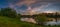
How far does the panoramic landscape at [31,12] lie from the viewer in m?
7.25

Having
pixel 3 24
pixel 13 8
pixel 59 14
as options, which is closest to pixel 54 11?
pixel 59 14

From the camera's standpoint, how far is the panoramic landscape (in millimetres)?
7254

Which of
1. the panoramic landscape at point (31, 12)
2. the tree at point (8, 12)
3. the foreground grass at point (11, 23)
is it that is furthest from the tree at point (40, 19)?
the tree at point (8, 12)

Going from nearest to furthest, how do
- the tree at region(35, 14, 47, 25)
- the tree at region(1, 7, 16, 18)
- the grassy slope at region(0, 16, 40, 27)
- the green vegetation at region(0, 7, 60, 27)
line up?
the grassy slope at region(0, 16, 40, 27) → the green vegetation at region(0, 7, 60, 27) → the tree at region(1, 7, 16, 18) → the tree at region(35, 14, 47, 25)

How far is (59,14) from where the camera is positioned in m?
7.56

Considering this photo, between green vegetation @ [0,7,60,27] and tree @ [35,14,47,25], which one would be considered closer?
green vegetation @ [0,7,60,27]

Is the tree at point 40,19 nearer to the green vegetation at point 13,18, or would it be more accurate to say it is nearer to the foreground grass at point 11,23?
the green vegetation at point 13,18

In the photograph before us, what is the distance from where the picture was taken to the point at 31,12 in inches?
297

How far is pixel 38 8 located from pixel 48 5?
0.53 meters

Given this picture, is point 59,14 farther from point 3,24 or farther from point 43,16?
point 3,24

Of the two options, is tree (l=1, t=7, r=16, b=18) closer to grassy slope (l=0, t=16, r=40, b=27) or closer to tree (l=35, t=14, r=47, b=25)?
grassy slope (l=0, t=16, r=40, b=27)

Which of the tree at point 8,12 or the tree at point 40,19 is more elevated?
the tree at point 8,12

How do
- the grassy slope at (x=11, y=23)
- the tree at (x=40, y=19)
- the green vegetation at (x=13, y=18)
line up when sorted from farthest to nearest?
the tree at (x=40, y=19), the green vegetation at (x=13, y=18), the grassy slope at (x=11, y=23)

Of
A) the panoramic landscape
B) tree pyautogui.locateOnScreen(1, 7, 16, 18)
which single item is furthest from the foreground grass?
tree pyautogui.locateOnScreen(1, 7, 16, 18)
